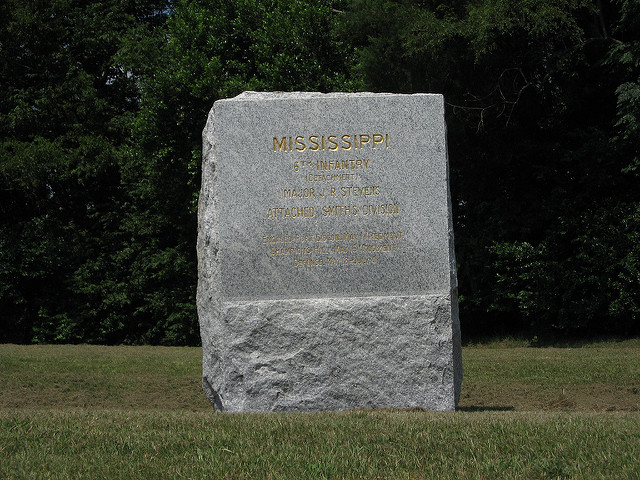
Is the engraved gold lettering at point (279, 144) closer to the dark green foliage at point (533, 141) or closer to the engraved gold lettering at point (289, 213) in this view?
the engraved gold lettering at point (289, 213)

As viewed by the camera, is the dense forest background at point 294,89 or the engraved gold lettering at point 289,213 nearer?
the engraved gold lettering at point 289,213

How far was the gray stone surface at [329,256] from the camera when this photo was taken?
6.37m

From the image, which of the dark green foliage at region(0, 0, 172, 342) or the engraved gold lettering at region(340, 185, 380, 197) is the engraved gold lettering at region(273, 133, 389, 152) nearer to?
the engraved gold lettering at region(340, 185, 380, 197)

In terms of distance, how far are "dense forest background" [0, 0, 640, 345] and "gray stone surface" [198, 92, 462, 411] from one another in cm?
835

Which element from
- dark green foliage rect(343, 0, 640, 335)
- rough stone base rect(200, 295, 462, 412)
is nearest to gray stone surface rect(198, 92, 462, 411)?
rough stone base rect(200, 295, 462, 412)

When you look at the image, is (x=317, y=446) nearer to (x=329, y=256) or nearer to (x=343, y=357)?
(x=343, y=357)

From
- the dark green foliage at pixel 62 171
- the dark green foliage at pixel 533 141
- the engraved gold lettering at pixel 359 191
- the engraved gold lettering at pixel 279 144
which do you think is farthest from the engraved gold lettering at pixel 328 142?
the dark green foliage at pixel 62 171

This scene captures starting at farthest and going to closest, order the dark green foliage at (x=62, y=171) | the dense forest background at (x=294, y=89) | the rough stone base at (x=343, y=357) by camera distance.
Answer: the dark green foliage at (x=62, y=171), the dense forest background at (x=294, y=89), the rough stone base at (x=343, y=357)

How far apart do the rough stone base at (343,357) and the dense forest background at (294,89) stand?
911cm

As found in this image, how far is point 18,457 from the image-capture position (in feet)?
13.9

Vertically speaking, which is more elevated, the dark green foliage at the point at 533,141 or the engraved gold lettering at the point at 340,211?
the engraved gold lettering at the point at 340,211

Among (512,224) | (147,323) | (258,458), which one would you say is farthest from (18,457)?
(147,323)

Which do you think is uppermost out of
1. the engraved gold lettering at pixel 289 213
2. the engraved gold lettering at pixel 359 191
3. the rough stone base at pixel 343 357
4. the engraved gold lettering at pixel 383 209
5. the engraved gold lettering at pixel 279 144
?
the engraved gold lettering at pixel 279 144

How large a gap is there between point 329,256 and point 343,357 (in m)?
0.89
